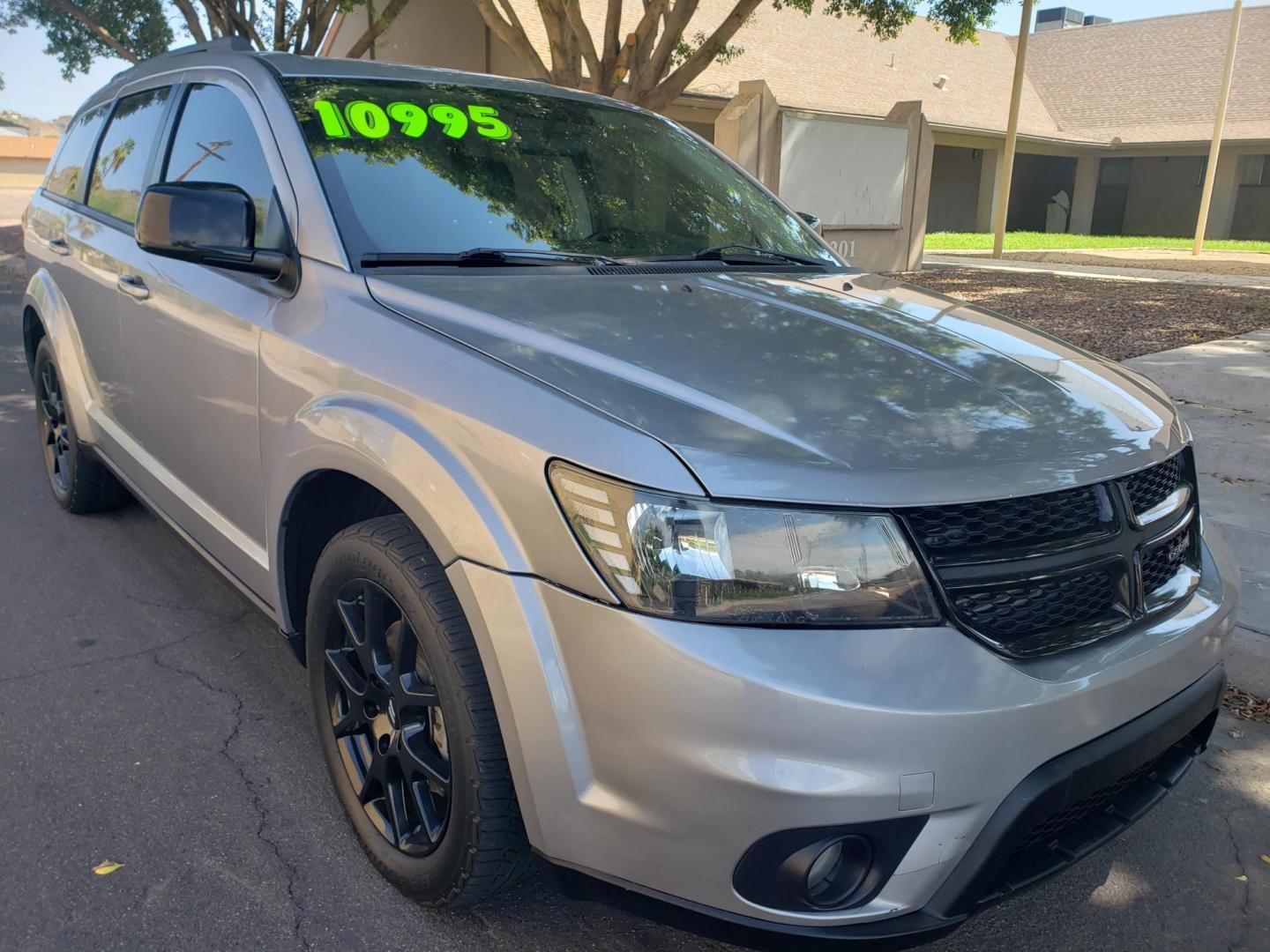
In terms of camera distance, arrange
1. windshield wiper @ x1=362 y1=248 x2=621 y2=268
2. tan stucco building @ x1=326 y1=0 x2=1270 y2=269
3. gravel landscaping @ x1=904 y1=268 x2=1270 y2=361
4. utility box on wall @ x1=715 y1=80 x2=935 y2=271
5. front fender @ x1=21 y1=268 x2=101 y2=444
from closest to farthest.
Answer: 1. windshield wiper @ x1=362 y1=248 x2=621 y2=268
2. front fender @ x1=21 y1=268 x2=101 y2=444
3. gravel landscaping @ x1=904 y1=268 x2=1270 y2=361
4. utility box on wall @ x1=715 y1=80 x2=935 y2=271
5. tan stucco building @ x1=326 y1=0 x2=1270 y2=269

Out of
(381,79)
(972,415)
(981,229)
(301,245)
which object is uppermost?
(381,79)

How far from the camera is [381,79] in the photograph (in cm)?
320

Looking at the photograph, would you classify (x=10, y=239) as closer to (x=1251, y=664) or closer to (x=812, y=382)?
(x=812, y=382)

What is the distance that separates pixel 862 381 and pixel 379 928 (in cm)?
160

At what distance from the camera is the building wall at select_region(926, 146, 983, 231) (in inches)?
1208

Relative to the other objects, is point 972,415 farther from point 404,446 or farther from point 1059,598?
point 404,446

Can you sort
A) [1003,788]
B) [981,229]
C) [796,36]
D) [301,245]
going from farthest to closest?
[981,229], [796,36], [301,245], [1003,788]

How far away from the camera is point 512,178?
3.03m

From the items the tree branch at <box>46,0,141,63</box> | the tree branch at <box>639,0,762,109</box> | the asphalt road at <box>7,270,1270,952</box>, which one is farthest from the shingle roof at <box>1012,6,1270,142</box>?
the asphalt road at <box>7,270,1270,952</box>

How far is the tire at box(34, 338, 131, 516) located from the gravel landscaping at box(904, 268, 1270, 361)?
23.7 ft

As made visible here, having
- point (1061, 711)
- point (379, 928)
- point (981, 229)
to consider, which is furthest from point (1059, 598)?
point (981, 229)

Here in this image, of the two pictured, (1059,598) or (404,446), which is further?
(404,446)

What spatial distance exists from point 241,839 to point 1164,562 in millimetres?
2286

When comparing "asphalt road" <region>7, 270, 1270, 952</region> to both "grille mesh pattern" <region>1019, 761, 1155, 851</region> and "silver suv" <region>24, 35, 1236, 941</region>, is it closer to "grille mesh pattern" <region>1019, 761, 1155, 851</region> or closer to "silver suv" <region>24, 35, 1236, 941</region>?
"silver suv" <region>24, 35, 1236, 941</region>
